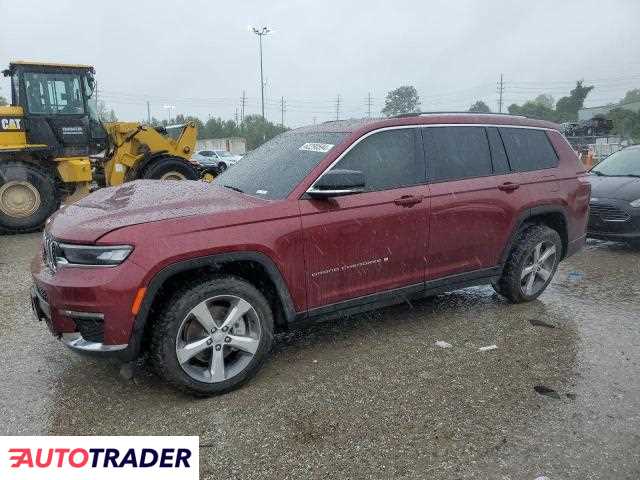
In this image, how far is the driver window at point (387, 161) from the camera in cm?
391

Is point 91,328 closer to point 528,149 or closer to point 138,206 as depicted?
point 138,206

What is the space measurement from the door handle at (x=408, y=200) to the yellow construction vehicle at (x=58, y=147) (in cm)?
810

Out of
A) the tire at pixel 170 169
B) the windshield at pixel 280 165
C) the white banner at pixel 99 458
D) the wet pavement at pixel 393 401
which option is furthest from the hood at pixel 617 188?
the tire at pixel 170 169

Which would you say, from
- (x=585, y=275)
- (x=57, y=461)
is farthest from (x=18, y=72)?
(x=585, y=275)

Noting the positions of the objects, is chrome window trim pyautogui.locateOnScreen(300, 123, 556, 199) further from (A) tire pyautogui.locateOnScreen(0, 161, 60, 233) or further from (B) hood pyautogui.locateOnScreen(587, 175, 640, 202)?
(A) tire pyautogui.locateOnScreen(0, 161, 60, 233)

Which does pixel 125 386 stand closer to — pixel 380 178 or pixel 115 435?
pixel 115 435

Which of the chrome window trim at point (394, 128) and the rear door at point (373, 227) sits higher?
the chrome window trim at point (394, 128)

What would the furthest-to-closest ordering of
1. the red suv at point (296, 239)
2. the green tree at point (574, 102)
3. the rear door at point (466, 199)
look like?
the green tree at point (574, 102) < the rear door at point (466, 199) < the red suv at point (296, 239)

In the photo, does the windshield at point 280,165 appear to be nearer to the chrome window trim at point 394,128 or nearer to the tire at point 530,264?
the chrome window trim at point 394,128

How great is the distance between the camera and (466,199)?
14.3 feet

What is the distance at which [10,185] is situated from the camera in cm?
955

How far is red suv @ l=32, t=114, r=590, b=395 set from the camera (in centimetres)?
304

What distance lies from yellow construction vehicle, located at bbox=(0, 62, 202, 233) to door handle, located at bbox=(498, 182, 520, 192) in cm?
822

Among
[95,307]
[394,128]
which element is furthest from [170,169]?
[95,307]
